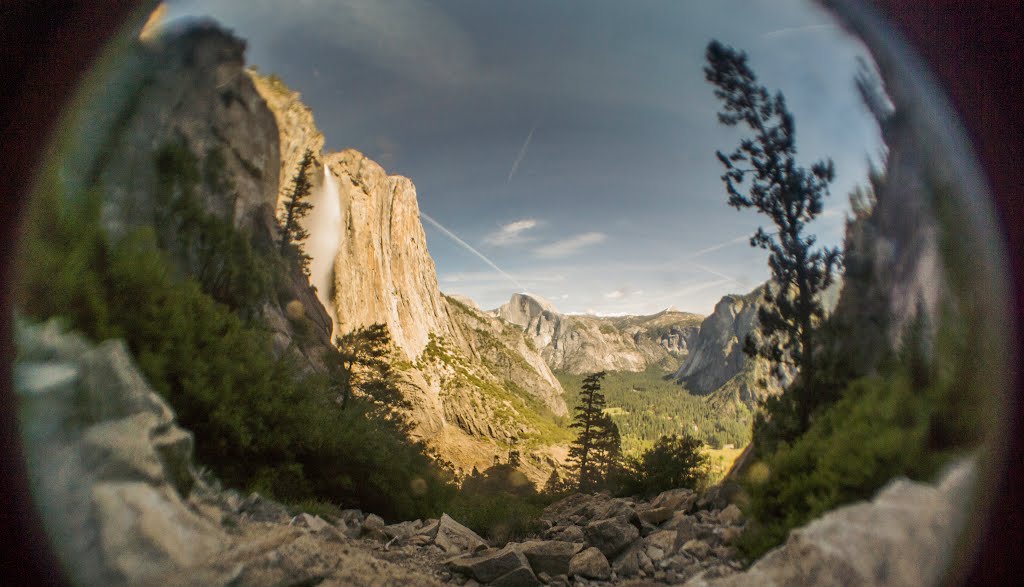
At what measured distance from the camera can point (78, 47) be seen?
6.13 ft

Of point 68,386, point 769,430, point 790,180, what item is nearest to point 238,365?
point 68,386

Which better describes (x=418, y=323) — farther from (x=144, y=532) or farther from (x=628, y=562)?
(x=144, y=532)

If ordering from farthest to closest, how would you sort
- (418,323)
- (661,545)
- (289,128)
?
(418,323)
(661,545)
(289,128)

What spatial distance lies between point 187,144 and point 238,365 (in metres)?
0.98

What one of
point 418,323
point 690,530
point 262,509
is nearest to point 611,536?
point 690,530

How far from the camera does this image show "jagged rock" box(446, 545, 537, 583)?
288cm

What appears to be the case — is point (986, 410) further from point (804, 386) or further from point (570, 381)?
point (570, 381)

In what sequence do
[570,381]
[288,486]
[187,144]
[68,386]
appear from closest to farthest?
[68,386] < [187,144] < [288,486] < [570,381]

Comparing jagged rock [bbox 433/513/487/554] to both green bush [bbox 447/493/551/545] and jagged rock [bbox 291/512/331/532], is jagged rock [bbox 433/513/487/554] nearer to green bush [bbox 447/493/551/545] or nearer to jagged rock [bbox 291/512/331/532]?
green bush [bbox 447/493/551/545]

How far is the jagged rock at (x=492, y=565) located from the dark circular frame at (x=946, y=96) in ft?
7.26

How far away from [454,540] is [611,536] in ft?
6.62

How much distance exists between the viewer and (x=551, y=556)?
3.07 meters

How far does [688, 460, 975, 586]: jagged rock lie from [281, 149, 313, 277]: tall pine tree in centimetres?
248

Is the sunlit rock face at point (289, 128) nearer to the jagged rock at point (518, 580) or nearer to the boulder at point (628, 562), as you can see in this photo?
the jagged rock at point (518, 580)
